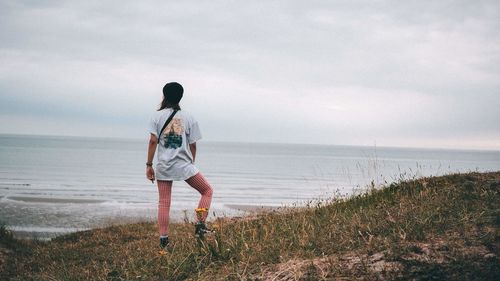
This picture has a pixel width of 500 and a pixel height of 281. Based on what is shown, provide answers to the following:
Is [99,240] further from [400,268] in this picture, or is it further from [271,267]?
[400,268]

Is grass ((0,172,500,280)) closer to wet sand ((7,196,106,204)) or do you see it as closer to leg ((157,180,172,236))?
leg ((157,180,172,236))

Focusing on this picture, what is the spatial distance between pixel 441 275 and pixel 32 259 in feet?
23.8

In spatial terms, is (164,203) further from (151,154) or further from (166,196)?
(151,154)

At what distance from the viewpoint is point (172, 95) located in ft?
21.2

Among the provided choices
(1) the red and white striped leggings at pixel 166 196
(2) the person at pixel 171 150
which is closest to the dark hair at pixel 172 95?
(2) the person at pixel 171 150

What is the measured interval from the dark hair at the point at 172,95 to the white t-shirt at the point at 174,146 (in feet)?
0.29

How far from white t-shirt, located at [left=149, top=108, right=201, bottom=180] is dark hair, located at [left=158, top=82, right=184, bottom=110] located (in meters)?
0.09

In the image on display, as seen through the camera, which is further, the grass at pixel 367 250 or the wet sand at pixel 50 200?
the wet sand at pixel 50 200

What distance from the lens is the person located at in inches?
246

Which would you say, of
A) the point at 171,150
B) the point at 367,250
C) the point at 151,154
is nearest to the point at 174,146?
the point at 171,150

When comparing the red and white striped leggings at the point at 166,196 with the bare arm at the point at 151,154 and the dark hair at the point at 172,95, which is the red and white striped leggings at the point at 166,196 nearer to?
the bare arm at the point at 151,154

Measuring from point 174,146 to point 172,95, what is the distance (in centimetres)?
78

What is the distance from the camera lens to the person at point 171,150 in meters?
6.25

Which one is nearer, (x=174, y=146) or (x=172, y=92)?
(x=174, y=146)
